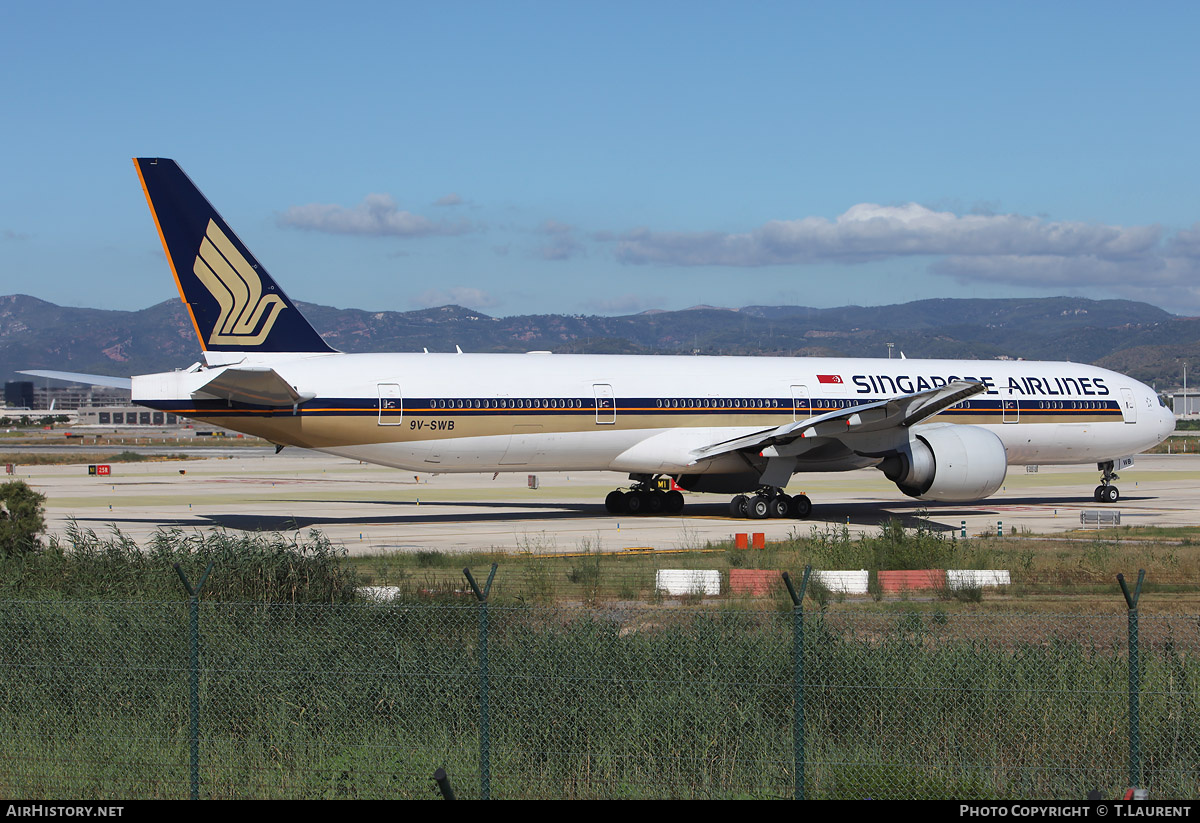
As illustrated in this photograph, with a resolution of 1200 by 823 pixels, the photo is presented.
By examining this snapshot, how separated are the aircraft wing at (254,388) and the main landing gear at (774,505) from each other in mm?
11723

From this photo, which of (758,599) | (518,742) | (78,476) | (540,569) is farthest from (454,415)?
(78,476)

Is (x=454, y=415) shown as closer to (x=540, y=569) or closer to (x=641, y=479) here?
(x=641, y=479)

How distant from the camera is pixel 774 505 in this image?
3031 cm

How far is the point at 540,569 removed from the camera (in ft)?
62.5

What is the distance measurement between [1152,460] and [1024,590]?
52.8 m

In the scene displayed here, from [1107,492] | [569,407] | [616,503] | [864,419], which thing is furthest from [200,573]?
[1107,492]

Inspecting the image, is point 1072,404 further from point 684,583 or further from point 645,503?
point 684,583

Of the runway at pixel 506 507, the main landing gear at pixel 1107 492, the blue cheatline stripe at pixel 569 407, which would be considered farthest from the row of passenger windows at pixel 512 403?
the main landing gear at pixel 1107 492

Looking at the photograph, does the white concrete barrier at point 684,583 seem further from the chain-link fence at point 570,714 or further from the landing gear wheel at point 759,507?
the landing gear wheel at point 759,507

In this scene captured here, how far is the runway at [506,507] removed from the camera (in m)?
26.7

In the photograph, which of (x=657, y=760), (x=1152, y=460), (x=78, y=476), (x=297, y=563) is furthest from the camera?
(x=1152, y=460)

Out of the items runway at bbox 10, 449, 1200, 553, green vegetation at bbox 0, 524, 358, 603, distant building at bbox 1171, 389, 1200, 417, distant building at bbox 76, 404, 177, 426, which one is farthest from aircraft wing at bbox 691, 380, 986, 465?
distant building at bbox 76, 404, 177, 426

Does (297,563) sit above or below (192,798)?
above

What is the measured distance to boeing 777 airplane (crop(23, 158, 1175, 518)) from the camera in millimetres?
26688
